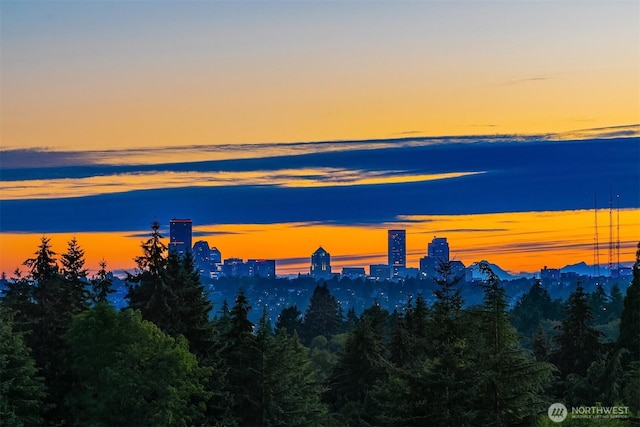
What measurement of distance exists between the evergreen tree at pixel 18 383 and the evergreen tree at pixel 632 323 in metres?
29.5

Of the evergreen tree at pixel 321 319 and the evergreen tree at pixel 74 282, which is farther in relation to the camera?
the evergreen tree at pixel 321 319

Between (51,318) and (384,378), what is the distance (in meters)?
20.4

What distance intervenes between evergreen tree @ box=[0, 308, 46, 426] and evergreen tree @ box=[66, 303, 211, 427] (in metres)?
1.99

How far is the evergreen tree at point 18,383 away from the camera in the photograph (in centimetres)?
5031

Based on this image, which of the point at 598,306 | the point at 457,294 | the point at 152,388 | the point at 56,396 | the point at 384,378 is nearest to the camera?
the point at 457,294

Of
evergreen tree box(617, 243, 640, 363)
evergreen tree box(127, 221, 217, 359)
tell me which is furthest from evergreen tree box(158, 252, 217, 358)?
evergreen tree box(617, 243, 640, 363)

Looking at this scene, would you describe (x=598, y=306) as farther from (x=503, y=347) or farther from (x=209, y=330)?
(x=503, y=347)

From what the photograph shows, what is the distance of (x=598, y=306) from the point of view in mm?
147750

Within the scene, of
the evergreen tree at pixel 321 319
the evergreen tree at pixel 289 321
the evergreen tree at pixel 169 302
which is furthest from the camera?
the evergreen tree at pixel 321 319

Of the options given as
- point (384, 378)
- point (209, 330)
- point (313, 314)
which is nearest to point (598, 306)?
point (313, 314)

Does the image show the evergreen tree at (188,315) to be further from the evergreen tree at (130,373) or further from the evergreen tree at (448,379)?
the evergreen tree at (448,379)

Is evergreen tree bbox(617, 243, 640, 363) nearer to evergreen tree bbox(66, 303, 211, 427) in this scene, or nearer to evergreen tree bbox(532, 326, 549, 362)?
Result: evergreen tree bbox(532, 326, 549, 362)

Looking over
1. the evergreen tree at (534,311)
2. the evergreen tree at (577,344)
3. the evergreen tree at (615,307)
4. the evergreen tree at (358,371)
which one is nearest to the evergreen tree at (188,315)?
the evergreen tree at (358,371)

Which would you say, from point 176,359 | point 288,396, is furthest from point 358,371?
point 176,359
